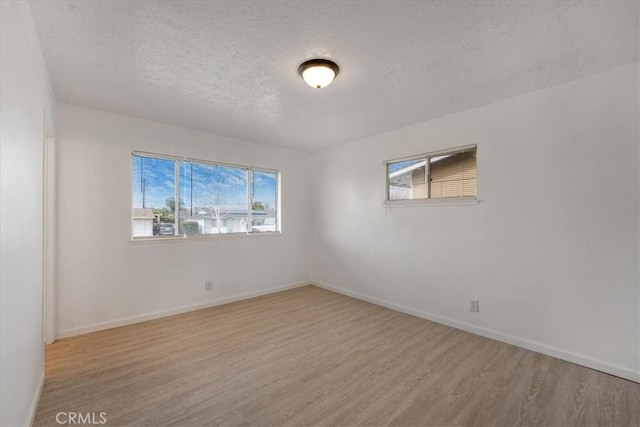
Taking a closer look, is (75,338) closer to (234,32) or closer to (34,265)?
(34,265)

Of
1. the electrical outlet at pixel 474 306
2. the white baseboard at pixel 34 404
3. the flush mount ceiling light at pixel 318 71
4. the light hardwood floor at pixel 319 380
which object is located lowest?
the light hardwood floor at pixel 319 380

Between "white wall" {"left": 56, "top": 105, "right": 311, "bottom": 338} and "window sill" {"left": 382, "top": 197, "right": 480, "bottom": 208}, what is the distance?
232 centimetres

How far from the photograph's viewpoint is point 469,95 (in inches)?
113

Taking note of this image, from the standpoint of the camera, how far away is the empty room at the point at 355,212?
1.80 meters

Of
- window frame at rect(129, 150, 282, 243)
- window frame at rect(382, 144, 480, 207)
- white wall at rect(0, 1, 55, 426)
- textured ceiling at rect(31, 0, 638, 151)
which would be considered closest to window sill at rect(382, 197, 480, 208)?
window frame at rect(382, 144, 480, 207)

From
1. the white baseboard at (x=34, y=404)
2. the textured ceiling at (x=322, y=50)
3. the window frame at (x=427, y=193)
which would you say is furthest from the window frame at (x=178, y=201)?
the window frame at (x=427, y=193)

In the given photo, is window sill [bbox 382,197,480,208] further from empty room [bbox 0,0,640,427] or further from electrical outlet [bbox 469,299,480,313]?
electrical outlet [bbox 469,299,480,313]

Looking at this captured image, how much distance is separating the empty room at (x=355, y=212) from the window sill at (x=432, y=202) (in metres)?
0.04

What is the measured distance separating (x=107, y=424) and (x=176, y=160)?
3013mm

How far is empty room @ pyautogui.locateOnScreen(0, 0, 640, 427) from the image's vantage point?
1802mm

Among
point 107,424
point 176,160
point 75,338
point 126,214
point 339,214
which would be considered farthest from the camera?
point 339,214

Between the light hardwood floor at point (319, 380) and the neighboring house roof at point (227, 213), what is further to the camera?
the neighboring house roof at point (227, 213)

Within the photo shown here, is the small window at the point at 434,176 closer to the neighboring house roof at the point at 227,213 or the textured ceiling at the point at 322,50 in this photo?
the textured ceiling at the point at 322,50

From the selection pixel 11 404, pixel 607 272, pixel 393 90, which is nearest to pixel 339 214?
pixel 393 90
